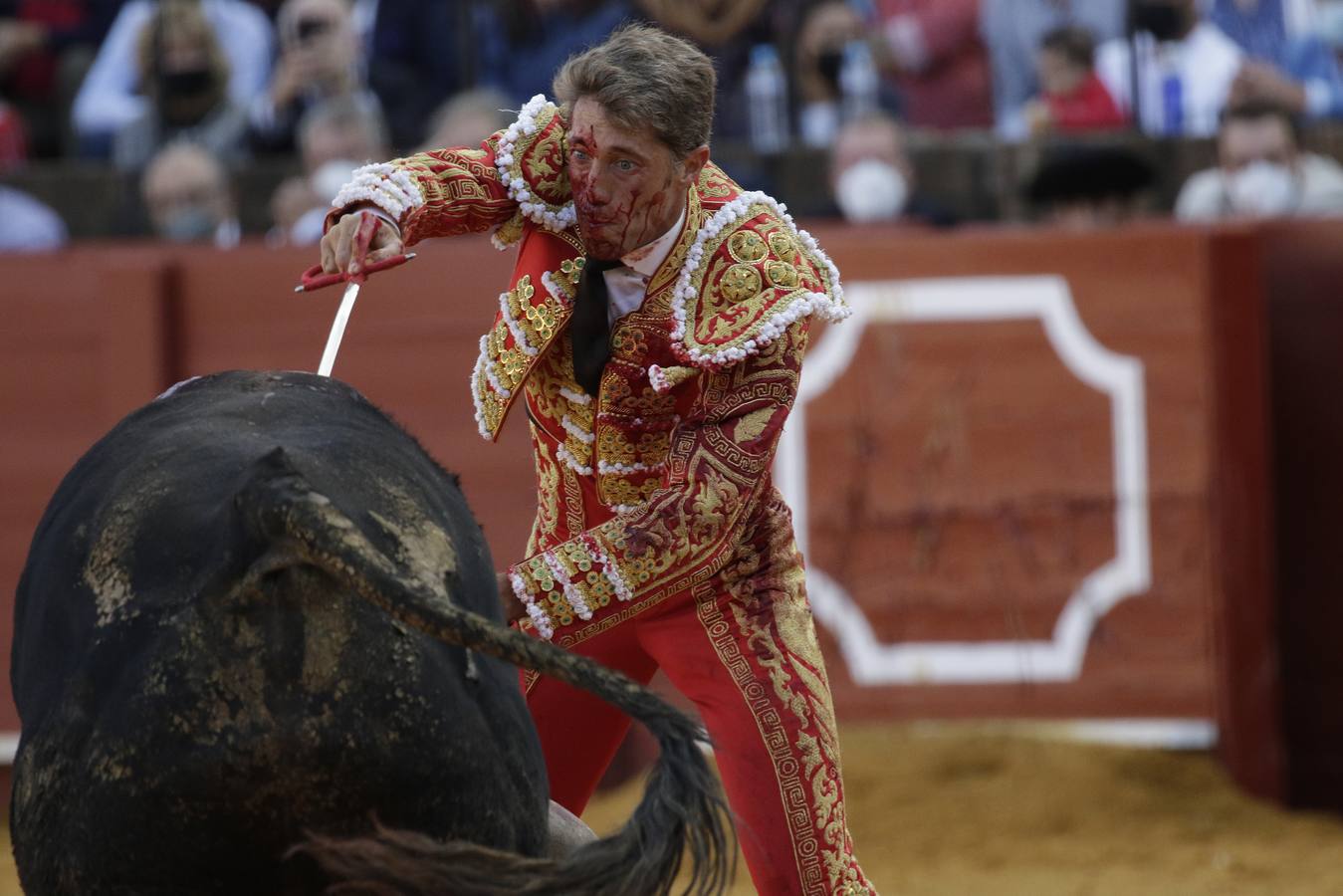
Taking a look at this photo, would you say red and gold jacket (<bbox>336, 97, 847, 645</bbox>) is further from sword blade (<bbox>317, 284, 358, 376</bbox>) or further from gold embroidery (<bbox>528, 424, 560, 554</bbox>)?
sword blade (<bbox>317, 284, 358, 376</bbox>)

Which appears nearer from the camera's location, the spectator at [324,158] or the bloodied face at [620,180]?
the bloodied face at [620,180]

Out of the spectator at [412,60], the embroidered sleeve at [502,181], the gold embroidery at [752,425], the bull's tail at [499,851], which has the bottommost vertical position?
the bull's tail at [499,851]

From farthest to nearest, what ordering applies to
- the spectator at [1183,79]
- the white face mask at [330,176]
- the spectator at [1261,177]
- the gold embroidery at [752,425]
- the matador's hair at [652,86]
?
1. the spectator at [1183,79]
2. the white face mask at [330,176]
3. the spectator at [1261,177]
4. the gold embroidery at [752,425]
5. the matador's hair at [652,86]

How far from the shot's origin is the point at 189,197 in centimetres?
700

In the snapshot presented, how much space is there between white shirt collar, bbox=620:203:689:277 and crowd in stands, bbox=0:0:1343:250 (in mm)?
3884

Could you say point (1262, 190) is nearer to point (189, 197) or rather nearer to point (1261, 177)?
point (1261, 177)

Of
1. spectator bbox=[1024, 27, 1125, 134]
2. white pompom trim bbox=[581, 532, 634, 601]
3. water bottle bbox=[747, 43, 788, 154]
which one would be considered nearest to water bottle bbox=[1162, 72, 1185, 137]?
spectator bbox=[1024, 27, 1125, 134]

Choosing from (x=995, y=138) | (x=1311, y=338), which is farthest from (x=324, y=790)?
(x=995, y=138)

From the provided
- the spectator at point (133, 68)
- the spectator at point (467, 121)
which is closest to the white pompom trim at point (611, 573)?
the spectator at point (467, 121)

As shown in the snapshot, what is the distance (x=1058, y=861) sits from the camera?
537cm

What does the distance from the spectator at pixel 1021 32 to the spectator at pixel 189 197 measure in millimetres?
2728

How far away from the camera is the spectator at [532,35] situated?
23.4ft

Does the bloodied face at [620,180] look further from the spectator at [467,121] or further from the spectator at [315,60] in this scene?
the spectator at [315,60]

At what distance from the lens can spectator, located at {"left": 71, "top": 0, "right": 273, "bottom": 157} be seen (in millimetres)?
7668
